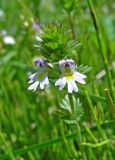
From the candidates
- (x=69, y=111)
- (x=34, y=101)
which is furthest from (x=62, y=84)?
(x=34, y=101)

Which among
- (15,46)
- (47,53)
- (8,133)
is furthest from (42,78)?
(15,46)

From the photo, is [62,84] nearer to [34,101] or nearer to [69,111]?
[69,111]

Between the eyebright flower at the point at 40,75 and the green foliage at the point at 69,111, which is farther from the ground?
the eyebright flower at the point at 40,75

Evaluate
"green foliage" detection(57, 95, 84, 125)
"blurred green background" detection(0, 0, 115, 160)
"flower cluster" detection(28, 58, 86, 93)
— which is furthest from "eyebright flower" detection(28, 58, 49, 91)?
"blurred green background" detection(0, 0, 115, 160)

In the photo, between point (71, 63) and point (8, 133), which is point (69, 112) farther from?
point (8, 133)

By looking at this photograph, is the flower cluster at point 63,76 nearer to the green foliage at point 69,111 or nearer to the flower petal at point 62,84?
the flower petal at point 62,84

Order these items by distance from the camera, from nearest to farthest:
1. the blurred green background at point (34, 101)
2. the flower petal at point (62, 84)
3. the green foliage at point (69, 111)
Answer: the flower petal at point (62, 84)
the green foliage at point (69, 111)
the blurred green background at point (34, 101)

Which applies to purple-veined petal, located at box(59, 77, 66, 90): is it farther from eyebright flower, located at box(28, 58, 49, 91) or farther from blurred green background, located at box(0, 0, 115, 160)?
blurred green background, located at box(0, 0, 115, 160)

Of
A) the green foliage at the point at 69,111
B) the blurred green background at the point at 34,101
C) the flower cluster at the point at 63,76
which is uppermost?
the blurred green background at the point at 34,101

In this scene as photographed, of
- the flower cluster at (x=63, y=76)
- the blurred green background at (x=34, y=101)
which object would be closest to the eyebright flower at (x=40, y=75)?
the flower cluster at (x=63, y=76)
